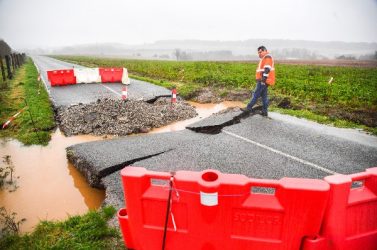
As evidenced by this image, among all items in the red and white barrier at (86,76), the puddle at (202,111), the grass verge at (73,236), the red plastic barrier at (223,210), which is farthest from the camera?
the red and white barrier at (86,76)

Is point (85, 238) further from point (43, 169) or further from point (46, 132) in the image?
point (46, 132)

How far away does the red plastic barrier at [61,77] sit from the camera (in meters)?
16.4

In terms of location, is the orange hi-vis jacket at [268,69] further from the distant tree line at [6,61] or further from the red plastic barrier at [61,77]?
the distant tree line at [6,61]

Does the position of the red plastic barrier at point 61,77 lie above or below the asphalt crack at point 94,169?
above

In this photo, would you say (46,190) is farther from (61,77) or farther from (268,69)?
(61,77)

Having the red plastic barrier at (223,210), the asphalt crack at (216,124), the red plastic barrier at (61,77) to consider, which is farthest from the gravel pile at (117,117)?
the red plastic barrier at (61,77)

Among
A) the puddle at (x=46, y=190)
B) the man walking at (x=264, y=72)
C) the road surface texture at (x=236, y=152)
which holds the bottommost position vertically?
the puddle at (x=46, y=190)

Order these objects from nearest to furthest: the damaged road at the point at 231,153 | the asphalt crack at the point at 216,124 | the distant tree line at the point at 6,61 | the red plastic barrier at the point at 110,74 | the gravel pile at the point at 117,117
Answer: the damaged road at the point at 231,153 → the asphalt crack at the point at 216,124 → the gravel pile at the point at 117,117 → the red plastic barrier at the point at 110,74 → the distant tree line at the point at 6,61

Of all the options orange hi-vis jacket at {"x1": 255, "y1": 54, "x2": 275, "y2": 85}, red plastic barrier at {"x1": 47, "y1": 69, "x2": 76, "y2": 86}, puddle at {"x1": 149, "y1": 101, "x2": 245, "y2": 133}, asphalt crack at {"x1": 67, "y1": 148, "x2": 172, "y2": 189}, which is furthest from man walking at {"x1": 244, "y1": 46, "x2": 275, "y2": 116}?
red plastic barrier at {"x1": 47, "y1": 69, "x2": 76, "y2": 86}

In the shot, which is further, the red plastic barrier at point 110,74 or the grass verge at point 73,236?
the red plastic barrier at point 110,74

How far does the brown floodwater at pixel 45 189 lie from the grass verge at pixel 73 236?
366mm

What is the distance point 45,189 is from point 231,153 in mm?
3734

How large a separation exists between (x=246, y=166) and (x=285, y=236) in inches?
101

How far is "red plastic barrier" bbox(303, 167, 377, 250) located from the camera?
8.80 feet
